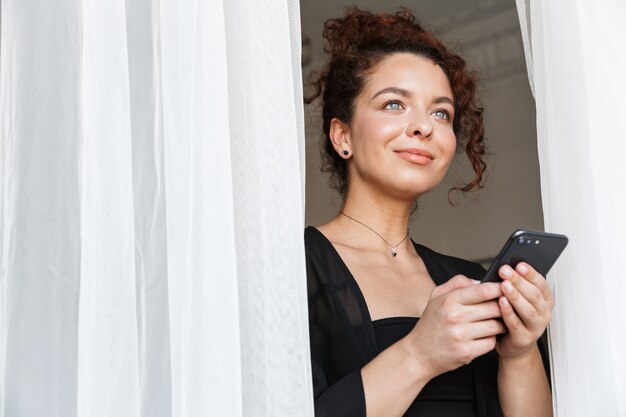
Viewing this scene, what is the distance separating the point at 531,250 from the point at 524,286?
0.05 meters

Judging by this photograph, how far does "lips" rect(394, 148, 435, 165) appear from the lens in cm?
162

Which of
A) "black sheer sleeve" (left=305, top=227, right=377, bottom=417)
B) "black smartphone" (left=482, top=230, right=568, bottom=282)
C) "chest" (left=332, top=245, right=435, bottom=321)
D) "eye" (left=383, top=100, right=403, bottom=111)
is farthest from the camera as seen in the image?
"eye" (left=383, top=100, right=403, bottom=111)

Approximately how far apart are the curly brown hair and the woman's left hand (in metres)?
0.56

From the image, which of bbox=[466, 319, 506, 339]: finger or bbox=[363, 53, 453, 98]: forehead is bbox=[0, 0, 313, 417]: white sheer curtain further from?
bbox=[363, 53, 453, 98]: forehead

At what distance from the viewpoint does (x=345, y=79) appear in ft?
5.79

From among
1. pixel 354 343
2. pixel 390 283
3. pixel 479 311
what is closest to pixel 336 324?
pixel 354 343

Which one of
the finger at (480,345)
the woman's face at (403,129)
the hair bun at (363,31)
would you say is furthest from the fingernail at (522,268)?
the hair bun at (363,31)

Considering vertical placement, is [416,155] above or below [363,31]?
below

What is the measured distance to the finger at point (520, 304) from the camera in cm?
122

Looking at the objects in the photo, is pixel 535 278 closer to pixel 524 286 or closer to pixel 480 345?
pixel 524 286

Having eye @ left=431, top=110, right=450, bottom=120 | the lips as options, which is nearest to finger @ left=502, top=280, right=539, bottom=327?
the lips

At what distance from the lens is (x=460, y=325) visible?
125cm

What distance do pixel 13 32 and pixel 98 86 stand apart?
0.11 meters

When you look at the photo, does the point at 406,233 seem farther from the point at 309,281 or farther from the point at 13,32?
the point at 13,32
